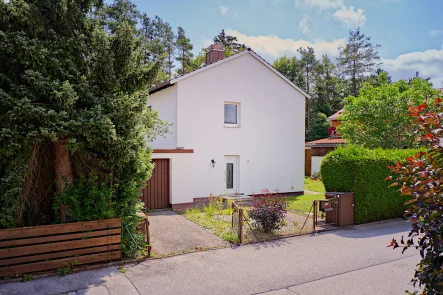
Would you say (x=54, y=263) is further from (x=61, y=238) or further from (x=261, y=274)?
(x=261, y=274)

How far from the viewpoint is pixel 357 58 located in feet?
162

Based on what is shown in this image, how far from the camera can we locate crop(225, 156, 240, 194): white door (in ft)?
51.6

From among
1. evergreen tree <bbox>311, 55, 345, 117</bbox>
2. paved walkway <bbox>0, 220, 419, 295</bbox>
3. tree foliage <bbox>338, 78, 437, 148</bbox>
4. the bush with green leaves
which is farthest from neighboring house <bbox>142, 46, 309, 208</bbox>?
evergreen tree <bbox>311, 55, 345, 117</bbox>

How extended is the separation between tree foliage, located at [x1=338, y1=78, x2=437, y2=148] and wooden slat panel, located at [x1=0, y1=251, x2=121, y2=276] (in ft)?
45.3

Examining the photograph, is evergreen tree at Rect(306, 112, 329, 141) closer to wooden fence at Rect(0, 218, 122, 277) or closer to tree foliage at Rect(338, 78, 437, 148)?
tree foliage at Rect(338, 78, 437, 148)

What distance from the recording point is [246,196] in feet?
51.0

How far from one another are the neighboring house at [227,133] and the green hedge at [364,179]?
5375mm

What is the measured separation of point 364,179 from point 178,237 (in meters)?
6.65

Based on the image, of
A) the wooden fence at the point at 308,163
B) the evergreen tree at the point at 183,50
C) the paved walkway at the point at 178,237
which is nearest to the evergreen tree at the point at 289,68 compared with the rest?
the evergreen tree at the point at 183,50

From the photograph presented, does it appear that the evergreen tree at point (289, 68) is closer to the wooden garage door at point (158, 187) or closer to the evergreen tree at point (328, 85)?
the evergreen tree at point (328, 85)

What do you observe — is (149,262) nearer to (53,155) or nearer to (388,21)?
(53,155)

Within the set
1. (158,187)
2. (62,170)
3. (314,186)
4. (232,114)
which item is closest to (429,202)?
(62,170)

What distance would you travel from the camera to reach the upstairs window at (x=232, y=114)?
16.0 metres

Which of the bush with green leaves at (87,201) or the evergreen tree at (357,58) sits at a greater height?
the evergreen tree at (357,58)
